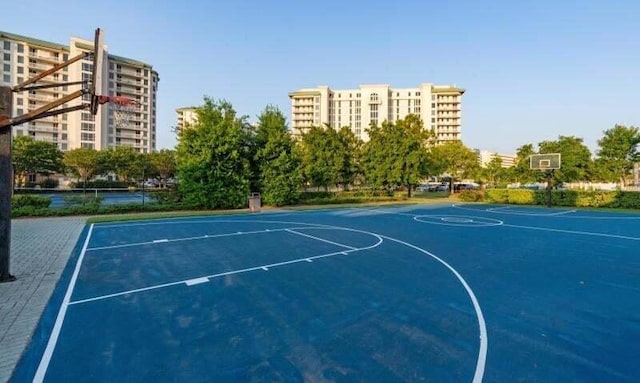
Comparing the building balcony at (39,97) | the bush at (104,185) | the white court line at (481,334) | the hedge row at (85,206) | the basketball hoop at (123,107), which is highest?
the building balcony at (39,97)

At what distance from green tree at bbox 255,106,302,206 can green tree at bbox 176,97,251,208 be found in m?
1.94

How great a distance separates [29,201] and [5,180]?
16.1m

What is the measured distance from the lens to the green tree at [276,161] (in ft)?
90.7

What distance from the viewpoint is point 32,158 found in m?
39.4

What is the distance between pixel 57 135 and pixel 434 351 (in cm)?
9127

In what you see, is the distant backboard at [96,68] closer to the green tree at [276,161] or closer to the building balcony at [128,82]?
the green tree at [276,161]

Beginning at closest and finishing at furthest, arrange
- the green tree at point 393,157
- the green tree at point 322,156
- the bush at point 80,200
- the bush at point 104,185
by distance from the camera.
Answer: the bush at point 80,200 < the green tree at point 322,156 < the green tree at point 393,157 < the bush at point 104,185

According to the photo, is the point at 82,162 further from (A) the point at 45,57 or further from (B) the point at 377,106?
(B) the point at 377,106

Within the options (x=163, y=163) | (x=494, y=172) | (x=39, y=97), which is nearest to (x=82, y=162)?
(x=163, y=163)

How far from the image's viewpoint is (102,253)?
10328 mm

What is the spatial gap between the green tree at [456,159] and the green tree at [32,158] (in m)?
50.8

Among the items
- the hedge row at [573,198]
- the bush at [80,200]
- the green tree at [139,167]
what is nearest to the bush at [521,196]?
the hedge row at [573,198]

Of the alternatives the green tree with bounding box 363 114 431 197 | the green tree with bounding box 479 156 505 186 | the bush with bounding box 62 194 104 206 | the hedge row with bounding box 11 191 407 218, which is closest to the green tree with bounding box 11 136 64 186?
the hedge row with bounding box 11 191 407 218

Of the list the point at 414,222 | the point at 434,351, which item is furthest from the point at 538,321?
the point at 414,222
